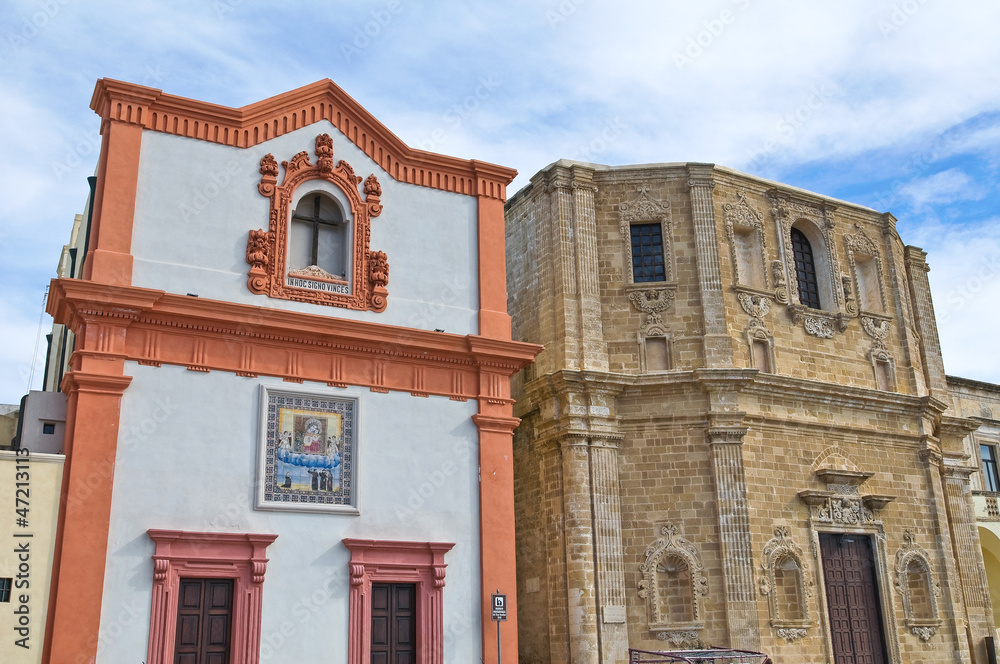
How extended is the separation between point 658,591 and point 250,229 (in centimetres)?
1108

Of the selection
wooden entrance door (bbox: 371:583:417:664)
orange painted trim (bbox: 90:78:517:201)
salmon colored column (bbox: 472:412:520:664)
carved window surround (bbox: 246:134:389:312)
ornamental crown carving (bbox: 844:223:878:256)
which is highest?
ornamental crown carving (bbox: 844:223:878:256)

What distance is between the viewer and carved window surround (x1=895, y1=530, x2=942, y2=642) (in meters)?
22.3

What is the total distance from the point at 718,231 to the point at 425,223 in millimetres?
8202

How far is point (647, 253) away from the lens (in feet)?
75.7

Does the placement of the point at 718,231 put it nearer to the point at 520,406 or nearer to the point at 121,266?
the point at 520,406

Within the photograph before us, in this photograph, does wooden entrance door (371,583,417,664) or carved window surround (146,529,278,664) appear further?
wooden entrance door (371,583,417,664)

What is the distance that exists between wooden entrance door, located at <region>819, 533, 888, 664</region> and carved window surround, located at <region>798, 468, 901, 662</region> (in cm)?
17

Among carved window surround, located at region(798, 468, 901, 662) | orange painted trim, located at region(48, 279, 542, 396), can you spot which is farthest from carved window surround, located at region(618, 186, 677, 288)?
orange painted trim, located at region(48, 279, 542, 396)

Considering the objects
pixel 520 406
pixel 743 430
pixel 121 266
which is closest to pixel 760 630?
pixel 743 430

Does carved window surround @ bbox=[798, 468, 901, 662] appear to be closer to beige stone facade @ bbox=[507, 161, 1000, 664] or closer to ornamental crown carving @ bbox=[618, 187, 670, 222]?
beige stone facade @ bbox=[507, 161, 1000, 664]

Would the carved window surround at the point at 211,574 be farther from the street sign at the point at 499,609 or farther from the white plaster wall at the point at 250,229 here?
Answer: the white plaster wall at the point at 250,229

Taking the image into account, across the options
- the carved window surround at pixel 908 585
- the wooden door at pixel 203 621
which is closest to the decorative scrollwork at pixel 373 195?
the wooden door at pixel 203 621

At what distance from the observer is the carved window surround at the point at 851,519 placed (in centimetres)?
2158

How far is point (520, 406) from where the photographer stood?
75.2 ft
